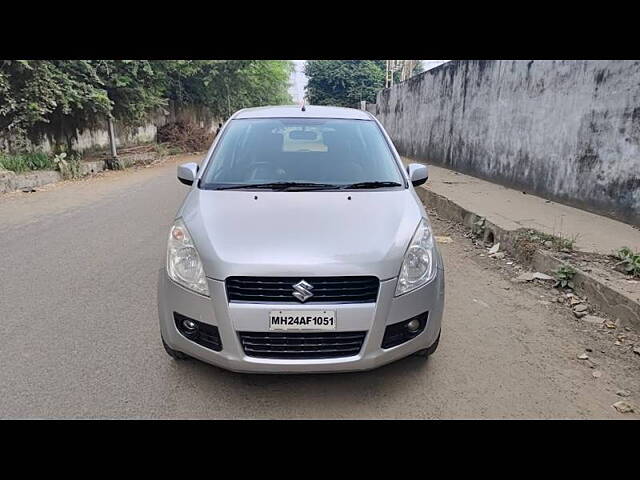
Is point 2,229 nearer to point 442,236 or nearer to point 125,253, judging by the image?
point 125,253

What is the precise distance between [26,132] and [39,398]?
11.0 metres

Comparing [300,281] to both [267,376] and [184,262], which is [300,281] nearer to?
[184,262]

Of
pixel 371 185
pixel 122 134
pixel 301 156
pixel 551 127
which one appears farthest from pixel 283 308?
pixel 122 134

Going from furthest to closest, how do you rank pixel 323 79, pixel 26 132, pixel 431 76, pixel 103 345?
pixel 323 79 → pixel 431 76 → pixel 26 132 → pixel 103 345

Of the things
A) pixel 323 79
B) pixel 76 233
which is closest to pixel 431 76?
pixel 76 233

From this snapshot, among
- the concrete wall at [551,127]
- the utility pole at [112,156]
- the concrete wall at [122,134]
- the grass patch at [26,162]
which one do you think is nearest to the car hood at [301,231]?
the concrete wall at [551,127]

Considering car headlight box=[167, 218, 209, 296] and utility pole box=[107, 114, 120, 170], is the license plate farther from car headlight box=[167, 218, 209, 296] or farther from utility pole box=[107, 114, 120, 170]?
utility pole box=[107, 114, 120, 170]

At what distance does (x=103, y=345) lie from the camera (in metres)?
3.10

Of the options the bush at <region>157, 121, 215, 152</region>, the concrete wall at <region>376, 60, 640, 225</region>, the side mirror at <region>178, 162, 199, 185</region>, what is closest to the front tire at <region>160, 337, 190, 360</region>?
the side mirror at <region>178, 162, 199, 185</region>

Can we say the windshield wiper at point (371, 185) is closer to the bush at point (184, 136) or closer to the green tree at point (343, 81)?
the bush at point (184, 136)

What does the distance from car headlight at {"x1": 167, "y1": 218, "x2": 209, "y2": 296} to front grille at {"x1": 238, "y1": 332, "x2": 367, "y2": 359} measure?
38cm

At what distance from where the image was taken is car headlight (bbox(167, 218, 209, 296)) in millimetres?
2424

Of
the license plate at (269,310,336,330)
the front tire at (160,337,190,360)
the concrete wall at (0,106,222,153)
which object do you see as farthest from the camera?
the concrete wall at (0,106,222,153)

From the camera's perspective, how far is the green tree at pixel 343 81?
115 feet
